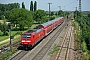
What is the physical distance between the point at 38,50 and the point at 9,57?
651 cm

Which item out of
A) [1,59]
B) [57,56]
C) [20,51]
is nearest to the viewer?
[1,59]

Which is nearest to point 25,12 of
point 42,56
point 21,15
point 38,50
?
point 21,15

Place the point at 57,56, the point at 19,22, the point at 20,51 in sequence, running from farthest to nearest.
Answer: the point at 19,22, the point at 20,51, the point at 57,56

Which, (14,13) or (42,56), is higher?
(14,13)

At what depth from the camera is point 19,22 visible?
59.5m

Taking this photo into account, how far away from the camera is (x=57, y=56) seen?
2684cm

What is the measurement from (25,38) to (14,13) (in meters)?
32.7

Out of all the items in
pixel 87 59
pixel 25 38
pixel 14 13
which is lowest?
pixel 87 59

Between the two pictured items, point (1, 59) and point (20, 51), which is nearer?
point (1, 59)

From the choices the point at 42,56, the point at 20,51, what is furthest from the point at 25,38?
the point at 42,56

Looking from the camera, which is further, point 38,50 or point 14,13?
point 14,13

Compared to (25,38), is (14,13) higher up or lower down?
higher up

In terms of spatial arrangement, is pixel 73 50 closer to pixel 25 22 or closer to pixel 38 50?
pixel 38 50

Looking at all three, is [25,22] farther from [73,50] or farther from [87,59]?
[87,59]
